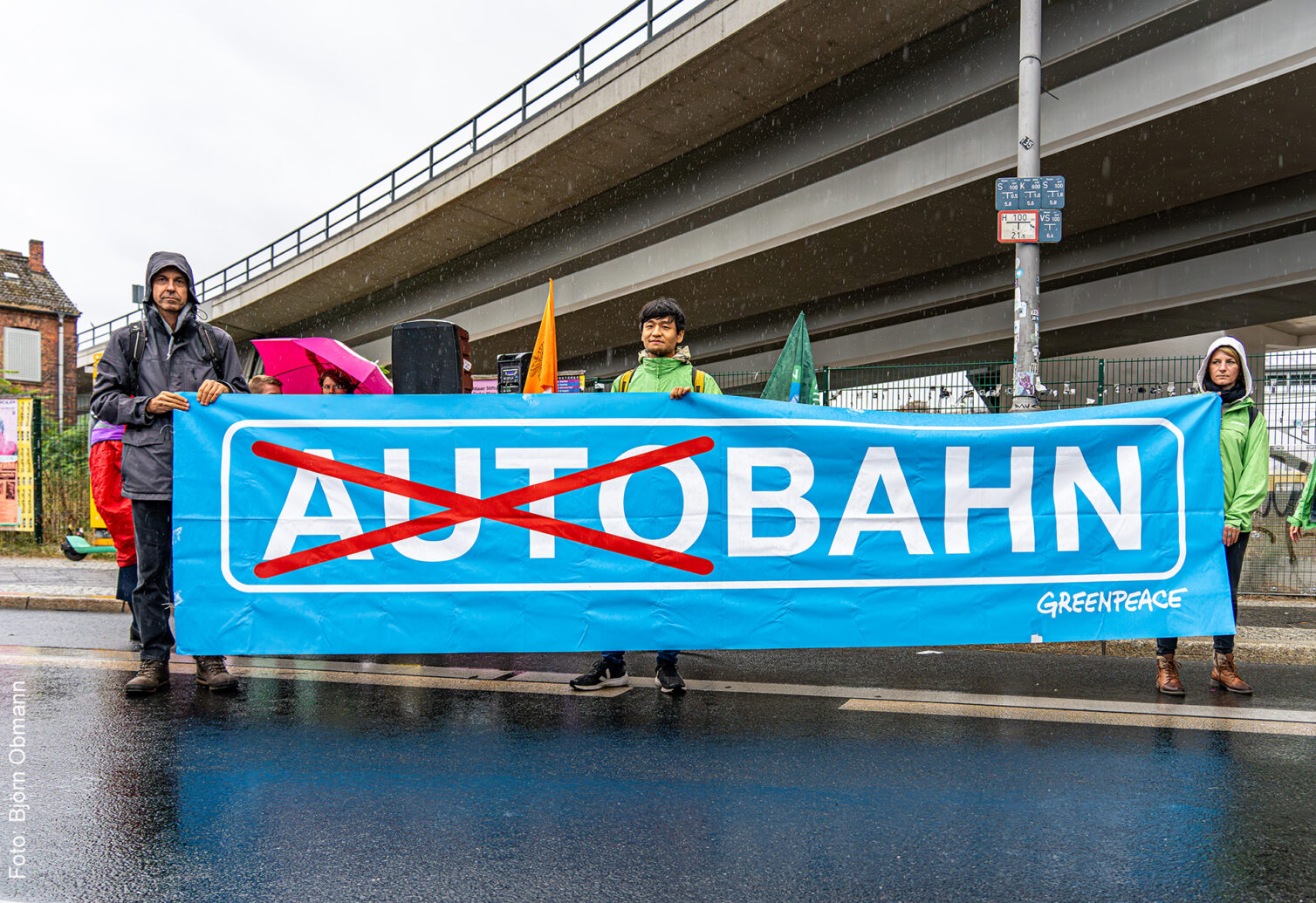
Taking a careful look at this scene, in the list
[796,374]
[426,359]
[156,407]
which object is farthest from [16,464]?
[796,374]

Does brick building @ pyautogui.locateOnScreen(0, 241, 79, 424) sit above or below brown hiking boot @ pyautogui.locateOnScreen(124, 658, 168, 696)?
above

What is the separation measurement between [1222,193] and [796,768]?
13.7 meters

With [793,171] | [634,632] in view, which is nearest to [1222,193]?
[793,171]

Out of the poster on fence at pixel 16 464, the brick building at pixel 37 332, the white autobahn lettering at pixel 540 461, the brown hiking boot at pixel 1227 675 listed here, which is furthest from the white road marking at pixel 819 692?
the brick building at pixel 37 332

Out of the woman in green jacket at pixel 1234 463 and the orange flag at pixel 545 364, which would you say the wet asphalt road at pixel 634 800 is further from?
the orange flag at pixel 545 364

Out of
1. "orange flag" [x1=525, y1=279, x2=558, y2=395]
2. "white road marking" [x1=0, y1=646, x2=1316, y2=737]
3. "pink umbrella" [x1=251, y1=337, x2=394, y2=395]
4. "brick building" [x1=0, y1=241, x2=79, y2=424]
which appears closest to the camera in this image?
"white road marking" [x1=0, y1=646, x2=1316, y2=737]

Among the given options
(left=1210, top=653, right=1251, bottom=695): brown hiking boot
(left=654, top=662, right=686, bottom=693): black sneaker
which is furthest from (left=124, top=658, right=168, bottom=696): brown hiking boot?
(left=1210, top=653, right=1251, bottom=695): brown hiking boot

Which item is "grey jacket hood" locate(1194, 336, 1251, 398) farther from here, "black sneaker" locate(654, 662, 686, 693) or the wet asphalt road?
"black sneaker" locate(654, 662, 686, 693)

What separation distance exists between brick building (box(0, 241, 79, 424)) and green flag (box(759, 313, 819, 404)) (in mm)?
53487

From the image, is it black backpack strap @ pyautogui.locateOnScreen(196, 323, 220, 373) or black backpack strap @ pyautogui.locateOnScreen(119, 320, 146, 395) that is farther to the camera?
black backpack strap @ pyautogui.locateOnScreen(196, 323, 220, 373)

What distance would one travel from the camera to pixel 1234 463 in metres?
5.01

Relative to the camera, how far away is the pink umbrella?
759cm

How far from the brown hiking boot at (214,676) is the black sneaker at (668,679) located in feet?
7.43

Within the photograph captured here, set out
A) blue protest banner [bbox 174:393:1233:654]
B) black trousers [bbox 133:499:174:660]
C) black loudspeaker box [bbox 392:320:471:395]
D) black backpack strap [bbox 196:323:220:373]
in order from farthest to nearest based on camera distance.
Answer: black loudspeaker box [bbox 392:320:471:395] → black backpack strap [bbox 196:323:220:373] → black trousers [bbox 133:499:174:660] → blue protest banner [bbox 174:393:1233:654]
